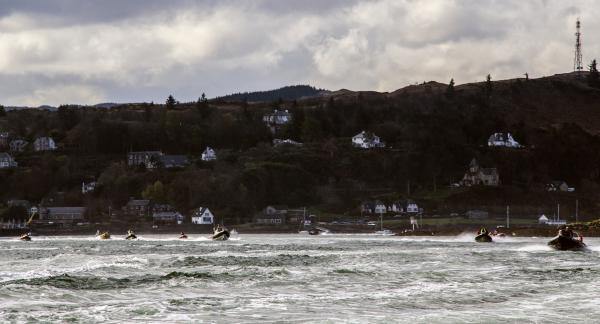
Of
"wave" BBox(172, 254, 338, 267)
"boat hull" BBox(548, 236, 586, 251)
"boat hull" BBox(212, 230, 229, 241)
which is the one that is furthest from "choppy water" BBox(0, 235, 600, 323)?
"boat hull" BBox(212, 230, 229, 241)

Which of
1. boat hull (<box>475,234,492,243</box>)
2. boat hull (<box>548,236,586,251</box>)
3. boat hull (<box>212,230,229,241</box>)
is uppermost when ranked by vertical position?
boat hull (<box>548,236,586,251</box>)

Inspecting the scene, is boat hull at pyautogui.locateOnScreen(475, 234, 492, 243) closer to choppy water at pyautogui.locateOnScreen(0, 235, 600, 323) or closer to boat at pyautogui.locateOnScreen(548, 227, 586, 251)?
boat at pyautogui.locateOnScreen(548, 227, 586, 251)

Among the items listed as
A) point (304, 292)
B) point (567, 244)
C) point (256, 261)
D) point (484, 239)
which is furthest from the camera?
point (484, 239)

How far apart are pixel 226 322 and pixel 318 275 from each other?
69.4ft

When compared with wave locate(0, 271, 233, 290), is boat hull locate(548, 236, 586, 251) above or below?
above

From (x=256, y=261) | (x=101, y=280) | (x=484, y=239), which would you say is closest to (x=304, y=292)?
(x=101, y=280)

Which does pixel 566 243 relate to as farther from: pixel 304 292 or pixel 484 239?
pixel 304 292

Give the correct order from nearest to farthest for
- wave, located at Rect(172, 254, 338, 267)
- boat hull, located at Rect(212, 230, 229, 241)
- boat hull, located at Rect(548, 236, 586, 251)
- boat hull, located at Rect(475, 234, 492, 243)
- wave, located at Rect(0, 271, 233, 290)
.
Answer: wave, located at Rect(0, 271, 233, 290) < wave, located at Rect(172, 254, 338, 267) < boat hull, located at Rect(548, 236, 586, 251) < boat hull, located at Rect(475, 234, 492, 243) < boat hull, located at Rect(212, 230, 229, 241)

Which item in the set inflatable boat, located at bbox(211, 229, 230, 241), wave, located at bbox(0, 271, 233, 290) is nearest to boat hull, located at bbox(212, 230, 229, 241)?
inflatable boat, located at bbox(211, 229, 230, 241)

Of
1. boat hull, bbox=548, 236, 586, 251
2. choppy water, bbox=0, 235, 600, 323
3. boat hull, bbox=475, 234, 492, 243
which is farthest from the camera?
boat hull, bbox=475, 234, 492, 243

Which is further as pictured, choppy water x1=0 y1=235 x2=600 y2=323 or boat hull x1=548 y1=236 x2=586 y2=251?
boat hull x1=548 y1=236 x2=586 y2=251

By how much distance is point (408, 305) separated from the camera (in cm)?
3694

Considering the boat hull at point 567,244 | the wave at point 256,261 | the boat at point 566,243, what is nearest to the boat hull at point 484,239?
the boat at point 566,243

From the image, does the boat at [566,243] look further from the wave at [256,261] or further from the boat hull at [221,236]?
the boat hull at [221,236]
